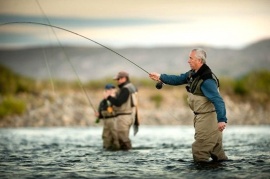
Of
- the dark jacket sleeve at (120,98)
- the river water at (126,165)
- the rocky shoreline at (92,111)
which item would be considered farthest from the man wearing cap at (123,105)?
the rocky shoreline at (92,111)

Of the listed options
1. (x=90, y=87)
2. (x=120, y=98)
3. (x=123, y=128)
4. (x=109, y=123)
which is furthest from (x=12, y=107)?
(x=120, y=98)

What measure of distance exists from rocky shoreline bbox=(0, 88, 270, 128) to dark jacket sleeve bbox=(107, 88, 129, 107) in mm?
18848

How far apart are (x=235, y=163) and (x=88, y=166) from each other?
246cm

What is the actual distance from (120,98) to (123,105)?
0.29 metres

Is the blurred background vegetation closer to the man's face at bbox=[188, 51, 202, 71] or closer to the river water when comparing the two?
the river water

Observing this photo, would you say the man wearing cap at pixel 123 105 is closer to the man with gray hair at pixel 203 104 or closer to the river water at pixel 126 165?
the river water at pixel 126 165

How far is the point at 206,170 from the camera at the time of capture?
8.41m

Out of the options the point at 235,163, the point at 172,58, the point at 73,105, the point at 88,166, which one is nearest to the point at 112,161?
the point at 88,166

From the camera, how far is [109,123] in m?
13.7

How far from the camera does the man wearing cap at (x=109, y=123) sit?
529 inches

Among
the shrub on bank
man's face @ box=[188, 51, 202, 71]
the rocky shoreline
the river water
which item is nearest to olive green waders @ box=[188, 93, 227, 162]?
the river water

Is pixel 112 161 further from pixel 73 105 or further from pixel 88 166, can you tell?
pixel 73 105

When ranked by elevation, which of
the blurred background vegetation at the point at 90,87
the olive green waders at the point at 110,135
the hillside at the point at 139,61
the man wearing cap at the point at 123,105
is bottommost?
the olive green waders at the point at 110,135

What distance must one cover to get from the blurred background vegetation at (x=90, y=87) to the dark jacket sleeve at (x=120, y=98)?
20.0 m
